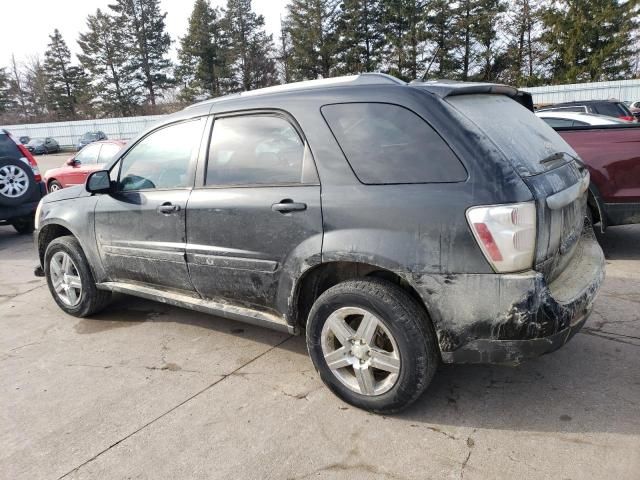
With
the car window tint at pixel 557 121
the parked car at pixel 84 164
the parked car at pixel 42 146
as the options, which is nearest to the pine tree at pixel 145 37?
the parked car at pixel 42 146

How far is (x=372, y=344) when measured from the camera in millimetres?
2793

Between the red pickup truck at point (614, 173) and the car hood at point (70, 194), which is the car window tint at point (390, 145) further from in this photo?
the red pickup truck at point (614, 173)

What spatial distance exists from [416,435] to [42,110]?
237 feet

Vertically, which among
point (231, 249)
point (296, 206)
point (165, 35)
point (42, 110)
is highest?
point (165, 35)

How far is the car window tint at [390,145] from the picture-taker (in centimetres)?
258

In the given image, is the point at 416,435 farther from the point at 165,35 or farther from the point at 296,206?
the point at 165,35

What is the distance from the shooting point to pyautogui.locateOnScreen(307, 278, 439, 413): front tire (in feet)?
8.65

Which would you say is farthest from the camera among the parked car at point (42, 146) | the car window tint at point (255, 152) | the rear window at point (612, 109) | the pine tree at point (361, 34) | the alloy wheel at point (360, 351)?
the pine tree at point (361, 34)

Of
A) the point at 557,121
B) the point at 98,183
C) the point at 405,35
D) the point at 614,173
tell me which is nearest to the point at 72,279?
the point at 98,183

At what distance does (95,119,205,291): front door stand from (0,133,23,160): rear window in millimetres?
5090

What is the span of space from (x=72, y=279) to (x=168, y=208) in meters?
1.63

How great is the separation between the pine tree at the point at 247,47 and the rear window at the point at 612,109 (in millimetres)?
→ 39547

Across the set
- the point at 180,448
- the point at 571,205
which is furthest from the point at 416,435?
the point at 571,205

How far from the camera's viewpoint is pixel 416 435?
267 centimetres
